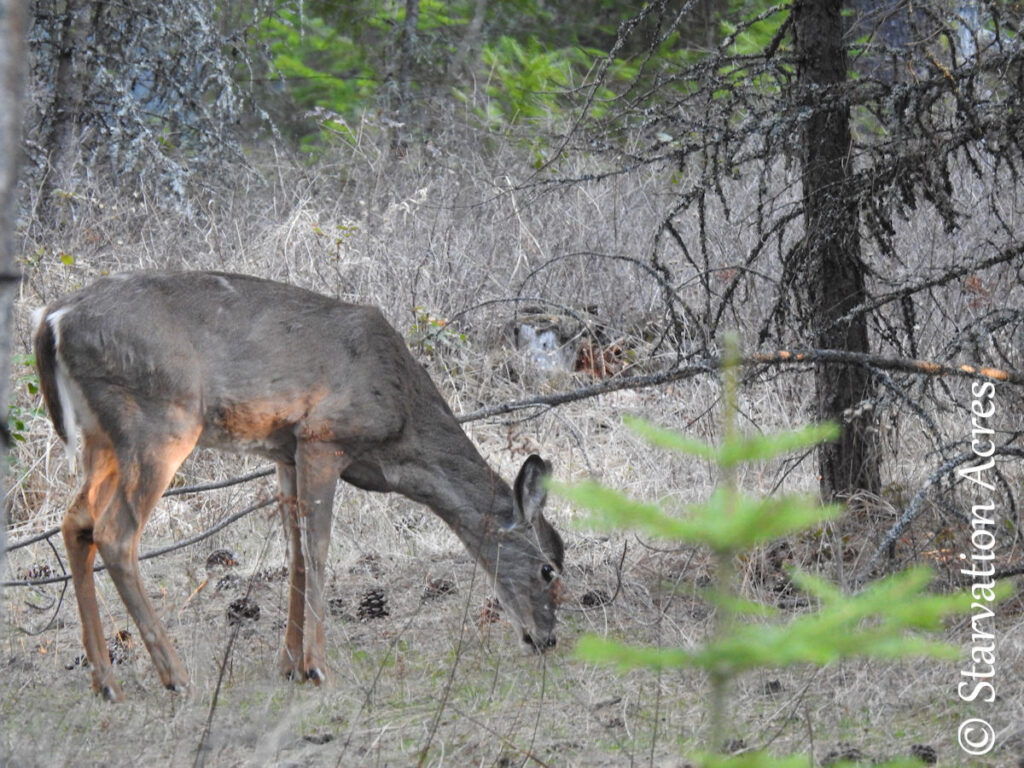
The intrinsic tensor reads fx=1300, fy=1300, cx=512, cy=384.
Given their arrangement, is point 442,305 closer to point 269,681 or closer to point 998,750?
point 269,681

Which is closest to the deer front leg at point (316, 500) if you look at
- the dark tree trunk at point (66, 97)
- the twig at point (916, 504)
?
the twig at point (916, 504)

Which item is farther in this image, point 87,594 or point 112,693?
point 87,594

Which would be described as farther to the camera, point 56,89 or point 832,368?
point 56,89

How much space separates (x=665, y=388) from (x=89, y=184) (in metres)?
5.81

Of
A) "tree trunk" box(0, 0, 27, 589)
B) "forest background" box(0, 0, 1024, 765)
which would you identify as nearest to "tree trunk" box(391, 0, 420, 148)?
"forest background" box(0, 0, 1024, 765)

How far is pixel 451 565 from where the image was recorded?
7.64 m

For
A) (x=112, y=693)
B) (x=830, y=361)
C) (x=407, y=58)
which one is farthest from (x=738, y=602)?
(x=407, y=58)

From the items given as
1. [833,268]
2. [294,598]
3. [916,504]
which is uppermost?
[833,268]

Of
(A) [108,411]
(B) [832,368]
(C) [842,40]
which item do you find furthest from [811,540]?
(A) [108,411]

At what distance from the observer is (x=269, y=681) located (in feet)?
18.6

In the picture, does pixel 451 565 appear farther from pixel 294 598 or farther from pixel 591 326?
pixel 591 326
